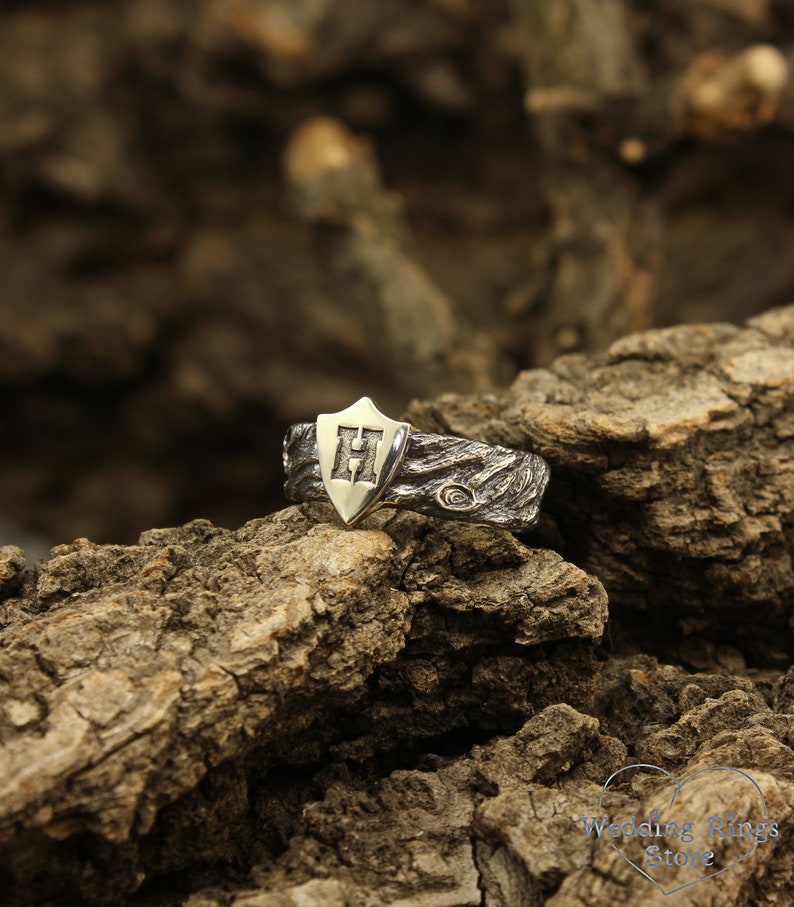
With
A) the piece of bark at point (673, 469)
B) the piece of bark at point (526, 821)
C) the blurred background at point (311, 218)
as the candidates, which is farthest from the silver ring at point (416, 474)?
the blurred background at point (311, 218)

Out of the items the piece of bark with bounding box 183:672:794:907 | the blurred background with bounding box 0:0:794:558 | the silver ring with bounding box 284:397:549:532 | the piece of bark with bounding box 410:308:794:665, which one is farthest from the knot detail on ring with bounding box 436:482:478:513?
the blurred background with bounding box 0:0:794:558

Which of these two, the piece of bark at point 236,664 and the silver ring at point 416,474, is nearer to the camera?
the piece of bark at point 236,664

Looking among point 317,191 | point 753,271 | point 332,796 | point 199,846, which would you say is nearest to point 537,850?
point 332,796

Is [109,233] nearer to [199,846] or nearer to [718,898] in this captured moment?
[199,846]

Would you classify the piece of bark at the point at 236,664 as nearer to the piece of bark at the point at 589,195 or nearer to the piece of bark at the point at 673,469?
the piece of bark at the point at 673,469

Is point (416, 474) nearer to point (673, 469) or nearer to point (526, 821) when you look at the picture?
point (673, 469)

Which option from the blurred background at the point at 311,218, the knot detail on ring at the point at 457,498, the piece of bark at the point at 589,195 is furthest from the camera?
the blurred background at the point at 311,218

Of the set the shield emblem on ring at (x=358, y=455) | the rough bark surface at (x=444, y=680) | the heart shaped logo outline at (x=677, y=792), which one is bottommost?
the heart shaped logo outline at (x=677, y=792)

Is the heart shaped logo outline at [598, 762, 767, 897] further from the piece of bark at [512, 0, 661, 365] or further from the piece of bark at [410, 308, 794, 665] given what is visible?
the piece of bark at [512, 0, 661, 365]
